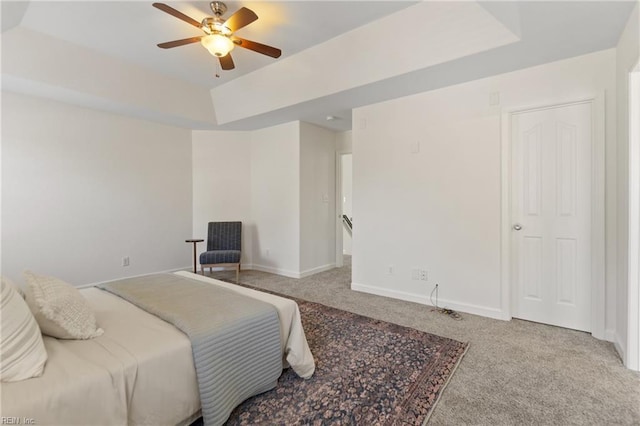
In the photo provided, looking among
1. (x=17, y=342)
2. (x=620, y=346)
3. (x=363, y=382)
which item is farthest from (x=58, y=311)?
(x=620, y=346)

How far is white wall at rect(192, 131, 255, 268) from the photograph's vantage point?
17.1ft

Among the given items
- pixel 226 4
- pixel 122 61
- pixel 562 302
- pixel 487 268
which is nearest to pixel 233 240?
pixel 122 61

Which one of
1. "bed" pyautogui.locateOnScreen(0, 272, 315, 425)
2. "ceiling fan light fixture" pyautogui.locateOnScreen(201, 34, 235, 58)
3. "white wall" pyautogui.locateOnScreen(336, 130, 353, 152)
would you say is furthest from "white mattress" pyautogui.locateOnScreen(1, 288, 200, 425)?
"white wall" pyautogui.locateOnScreen(336, 130, 353, 152)

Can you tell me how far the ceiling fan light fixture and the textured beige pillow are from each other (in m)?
2.05

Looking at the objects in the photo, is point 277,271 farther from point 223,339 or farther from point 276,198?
point 223,339

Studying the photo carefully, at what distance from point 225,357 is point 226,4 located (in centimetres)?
273

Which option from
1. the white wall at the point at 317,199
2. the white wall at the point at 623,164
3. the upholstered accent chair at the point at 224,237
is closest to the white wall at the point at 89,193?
the upholstered accent chair at the point at 224,237

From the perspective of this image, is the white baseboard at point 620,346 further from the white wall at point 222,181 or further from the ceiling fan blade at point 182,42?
the white wall at point 222,181

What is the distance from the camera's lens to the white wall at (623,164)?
205 centimetres

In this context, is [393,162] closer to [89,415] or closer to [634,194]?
[634,194]

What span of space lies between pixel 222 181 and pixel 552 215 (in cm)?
473

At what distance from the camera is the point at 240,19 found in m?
2.27

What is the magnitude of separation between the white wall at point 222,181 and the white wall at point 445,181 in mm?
2262

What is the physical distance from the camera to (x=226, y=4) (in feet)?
8.21
